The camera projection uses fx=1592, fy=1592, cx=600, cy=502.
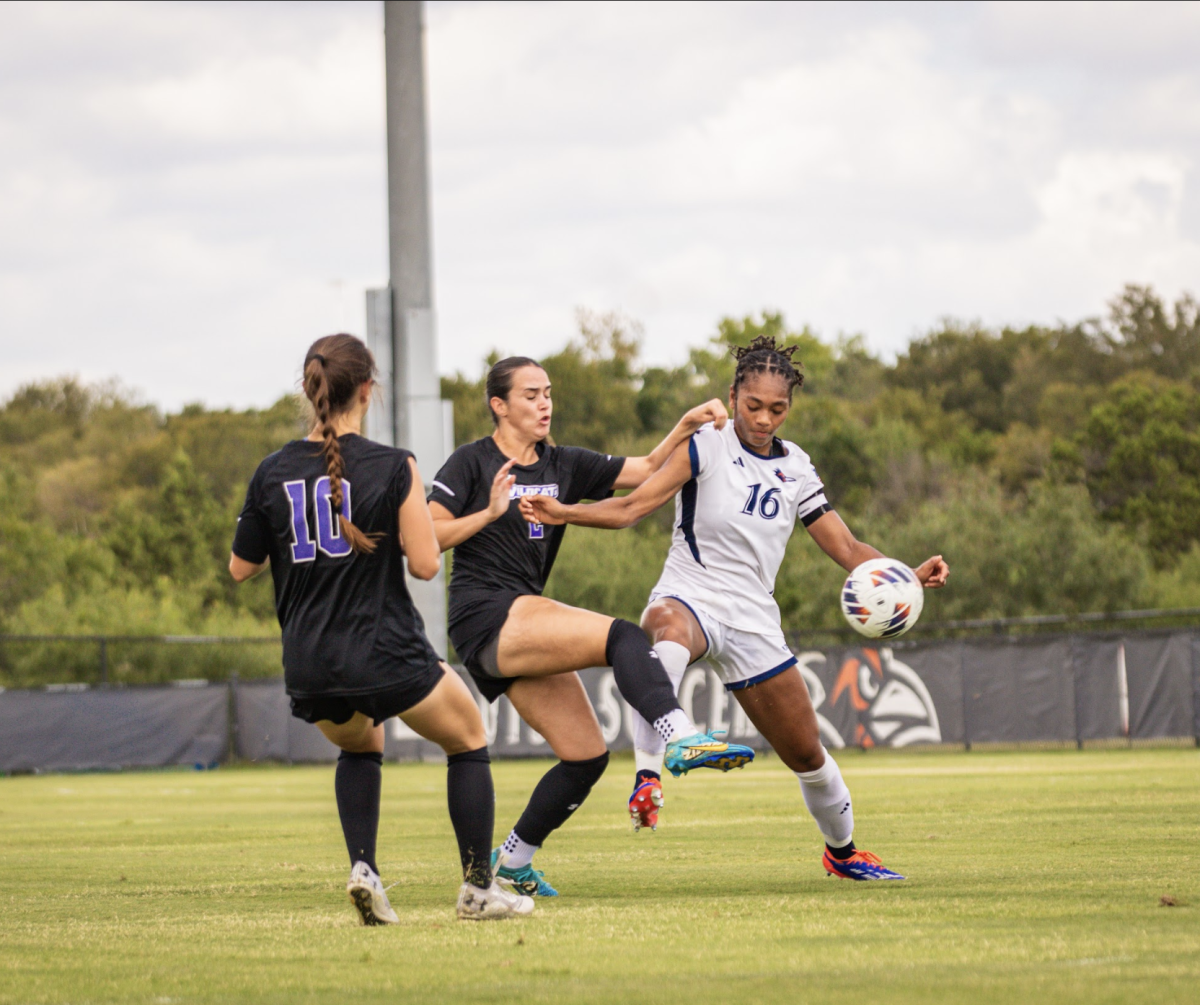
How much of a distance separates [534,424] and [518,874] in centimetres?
187

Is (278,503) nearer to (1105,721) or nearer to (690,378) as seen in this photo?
(1105,721)

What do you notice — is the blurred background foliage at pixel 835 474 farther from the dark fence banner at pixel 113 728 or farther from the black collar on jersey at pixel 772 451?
the black collar on jersey at pixel 772 451

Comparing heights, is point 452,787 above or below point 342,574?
below

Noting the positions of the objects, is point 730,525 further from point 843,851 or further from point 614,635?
point 843,851

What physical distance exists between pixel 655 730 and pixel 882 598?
64.1 inches

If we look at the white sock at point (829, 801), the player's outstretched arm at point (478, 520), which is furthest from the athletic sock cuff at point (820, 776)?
the player's outstretched arm at point (478, 520)

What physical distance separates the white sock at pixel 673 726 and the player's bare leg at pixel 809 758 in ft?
3.09

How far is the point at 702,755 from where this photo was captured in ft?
18.5

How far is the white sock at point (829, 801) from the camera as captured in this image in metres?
6.92

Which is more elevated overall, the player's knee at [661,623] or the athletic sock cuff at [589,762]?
the player's knee at [661,623]

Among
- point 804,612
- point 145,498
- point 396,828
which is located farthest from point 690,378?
point 396,828

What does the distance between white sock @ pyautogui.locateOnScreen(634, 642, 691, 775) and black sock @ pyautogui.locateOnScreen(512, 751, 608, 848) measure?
22 centimetres

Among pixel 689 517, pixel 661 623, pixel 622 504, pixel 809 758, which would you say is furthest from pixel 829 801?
pixel 622 504

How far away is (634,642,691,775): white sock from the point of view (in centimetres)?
619
